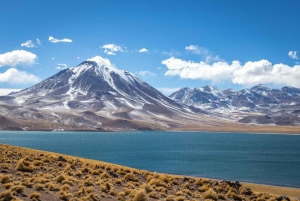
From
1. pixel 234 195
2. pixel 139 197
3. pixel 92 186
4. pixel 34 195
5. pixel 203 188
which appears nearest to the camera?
pixel 34 195

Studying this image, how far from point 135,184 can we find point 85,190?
20.7ft

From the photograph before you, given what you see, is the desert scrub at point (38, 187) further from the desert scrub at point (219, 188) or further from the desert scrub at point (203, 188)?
the desert scrub at point (219, 188)

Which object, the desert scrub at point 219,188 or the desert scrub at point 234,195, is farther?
the desert scrub at point 219,188

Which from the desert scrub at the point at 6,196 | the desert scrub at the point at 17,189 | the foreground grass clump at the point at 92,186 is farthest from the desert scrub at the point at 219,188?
the desert scrub at the point at 6,196

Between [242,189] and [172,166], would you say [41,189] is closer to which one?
[242,189]

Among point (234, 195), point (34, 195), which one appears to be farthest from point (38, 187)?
point (234, 195)

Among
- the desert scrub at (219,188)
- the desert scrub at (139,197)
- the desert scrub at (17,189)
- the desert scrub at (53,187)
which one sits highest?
the desert scrub at (17,189)

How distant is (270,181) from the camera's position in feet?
189

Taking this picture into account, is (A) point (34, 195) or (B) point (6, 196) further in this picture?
(A) point (34, 195)

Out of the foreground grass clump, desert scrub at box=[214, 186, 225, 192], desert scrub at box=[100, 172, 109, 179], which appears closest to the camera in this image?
the foreground grass clump

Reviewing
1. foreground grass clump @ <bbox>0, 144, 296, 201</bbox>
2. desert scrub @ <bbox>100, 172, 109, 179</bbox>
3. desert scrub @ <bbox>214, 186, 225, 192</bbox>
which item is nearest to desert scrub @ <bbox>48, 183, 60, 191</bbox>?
foreground grass clump @ <bbox>0, 144, 296, 201</bbox>

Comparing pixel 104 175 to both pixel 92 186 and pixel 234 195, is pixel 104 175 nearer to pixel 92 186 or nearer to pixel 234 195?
pixel 92 186

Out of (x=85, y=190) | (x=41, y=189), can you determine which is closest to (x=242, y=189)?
(x=85, y=190)

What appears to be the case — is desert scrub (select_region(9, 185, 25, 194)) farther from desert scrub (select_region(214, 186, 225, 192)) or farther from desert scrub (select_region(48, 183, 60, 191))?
desert scrub (select_region(214, 186, 225, 192))
